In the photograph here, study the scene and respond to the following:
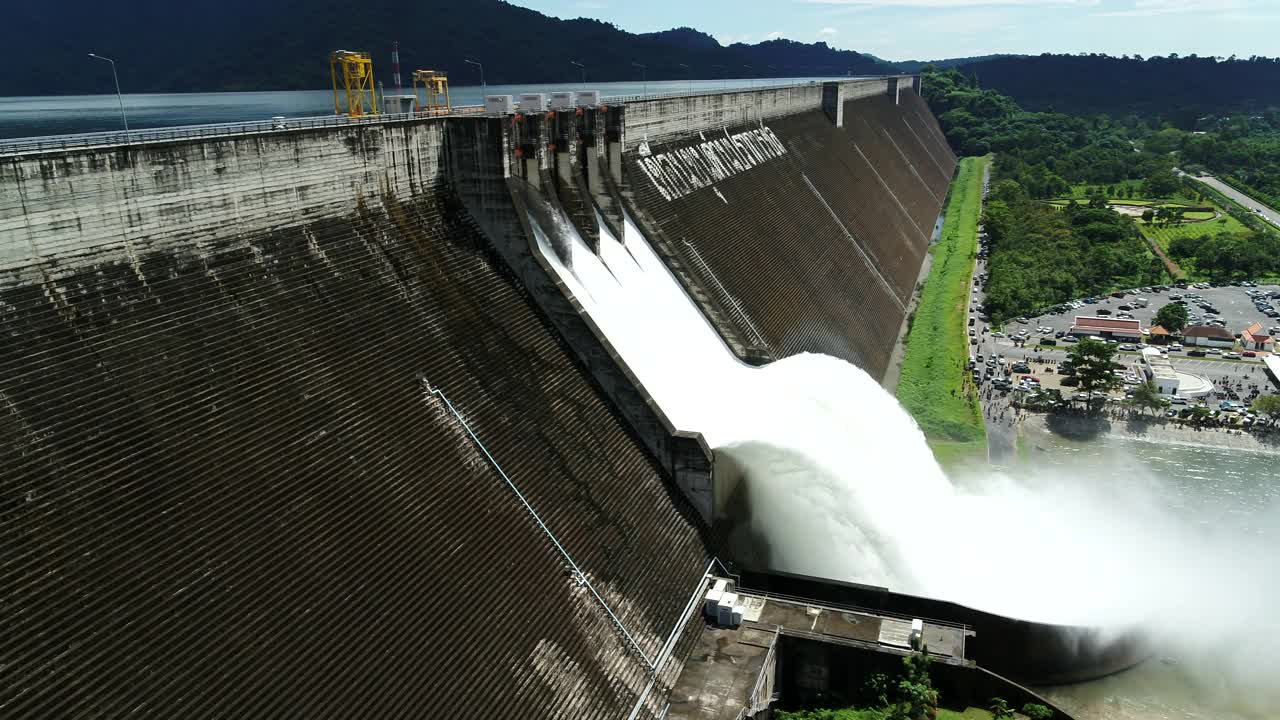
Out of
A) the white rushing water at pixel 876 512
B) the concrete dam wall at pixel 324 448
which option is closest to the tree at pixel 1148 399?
the white rushing water at pixel 876 512

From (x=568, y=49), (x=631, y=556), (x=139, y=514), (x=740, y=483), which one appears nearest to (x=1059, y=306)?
(x=740, y=483)

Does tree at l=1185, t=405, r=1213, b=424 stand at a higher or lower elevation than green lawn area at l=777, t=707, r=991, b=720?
lower

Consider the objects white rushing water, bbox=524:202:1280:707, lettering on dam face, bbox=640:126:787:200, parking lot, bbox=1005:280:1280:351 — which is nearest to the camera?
white rushing water, bbox=524:202:1280:707

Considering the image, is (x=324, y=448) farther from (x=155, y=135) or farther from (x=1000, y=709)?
(x=1000, y=709)

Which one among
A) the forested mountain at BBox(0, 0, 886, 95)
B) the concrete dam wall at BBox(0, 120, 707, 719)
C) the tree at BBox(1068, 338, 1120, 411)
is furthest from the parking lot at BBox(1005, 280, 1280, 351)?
the forested mountain at BBox(0, 0, 886, 95)

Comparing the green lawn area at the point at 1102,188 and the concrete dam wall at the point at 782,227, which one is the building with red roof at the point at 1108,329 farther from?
the green lawn area at the point at 1102,188

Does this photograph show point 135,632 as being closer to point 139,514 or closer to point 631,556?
point 139,514

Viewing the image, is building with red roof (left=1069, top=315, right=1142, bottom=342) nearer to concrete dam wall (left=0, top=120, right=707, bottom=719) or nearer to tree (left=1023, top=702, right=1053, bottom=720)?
tree (left=1023, top=702, right=1053, bottom=720)
